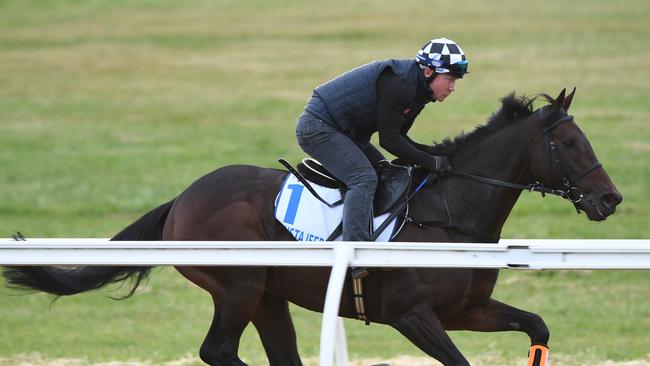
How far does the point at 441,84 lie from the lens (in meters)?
6.55

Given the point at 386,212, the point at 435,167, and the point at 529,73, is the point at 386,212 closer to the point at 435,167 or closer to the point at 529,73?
the point at 435,167

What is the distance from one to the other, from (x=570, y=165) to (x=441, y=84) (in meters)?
0.88

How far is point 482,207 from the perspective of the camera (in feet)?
21.9

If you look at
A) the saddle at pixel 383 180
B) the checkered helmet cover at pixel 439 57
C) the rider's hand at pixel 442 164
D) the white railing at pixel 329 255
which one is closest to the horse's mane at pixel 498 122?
the rider's hand at pixel 442 164

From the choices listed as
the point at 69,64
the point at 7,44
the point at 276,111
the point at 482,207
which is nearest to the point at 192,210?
the point at 482,207

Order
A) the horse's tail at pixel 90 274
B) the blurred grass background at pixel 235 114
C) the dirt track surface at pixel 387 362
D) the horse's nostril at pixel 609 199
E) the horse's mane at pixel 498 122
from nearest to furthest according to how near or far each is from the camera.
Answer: the horse's nostril at pixel 609 199
the horse's mane at pixel 498 122
the horse's tail at pixel 90 274
the dirt track surface at pixel 387 362
the blurred grass background at pixel 235 114

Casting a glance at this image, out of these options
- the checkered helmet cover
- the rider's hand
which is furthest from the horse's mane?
the checkered helmet cover

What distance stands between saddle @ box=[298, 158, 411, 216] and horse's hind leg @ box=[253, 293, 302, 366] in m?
0.82

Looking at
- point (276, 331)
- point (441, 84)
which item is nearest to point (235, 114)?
point (276, 331)

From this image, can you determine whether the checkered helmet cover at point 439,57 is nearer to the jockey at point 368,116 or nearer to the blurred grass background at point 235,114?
the jockey at point 368,116

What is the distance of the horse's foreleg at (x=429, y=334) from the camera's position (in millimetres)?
6281

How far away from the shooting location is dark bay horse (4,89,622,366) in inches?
255

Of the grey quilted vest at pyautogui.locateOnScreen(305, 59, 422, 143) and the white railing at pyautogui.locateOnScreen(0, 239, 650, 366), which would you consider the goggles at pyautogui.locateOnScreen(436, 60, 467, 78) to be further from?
the white railing at pyautogui.locateOnScreen(0, 239, 650, 366)

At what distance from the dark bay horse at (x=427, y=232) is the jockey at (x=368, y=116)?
285 millimetres
